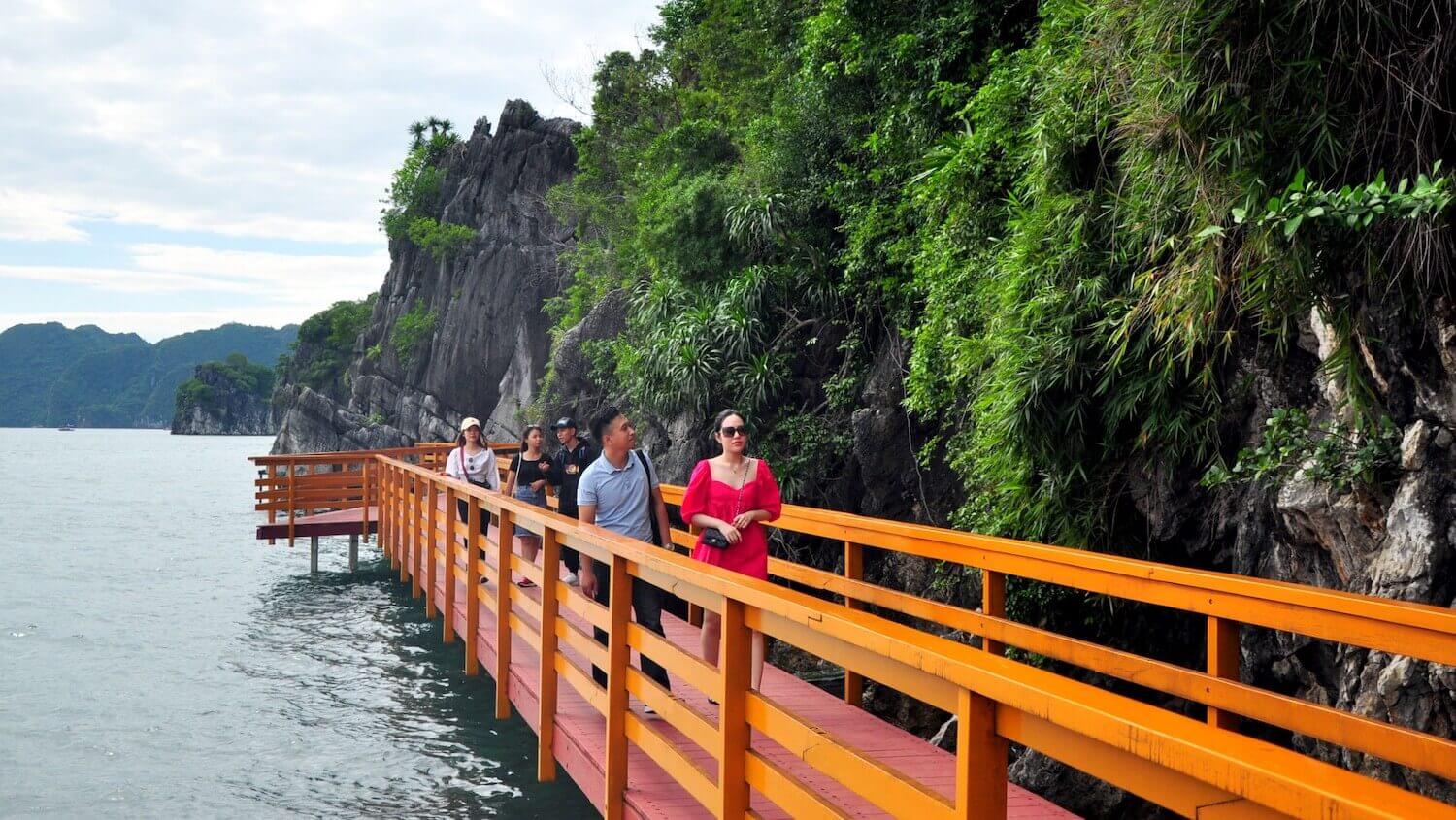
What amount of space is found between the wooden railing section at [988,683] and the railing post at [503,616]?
0.02 m

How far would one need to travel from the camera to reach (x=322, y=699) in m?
9.37

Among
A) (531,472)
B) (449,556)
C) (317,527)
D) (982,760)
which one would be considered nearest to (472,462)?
(449,556)

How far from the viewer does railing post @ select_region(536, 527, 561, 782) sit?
5.62 m

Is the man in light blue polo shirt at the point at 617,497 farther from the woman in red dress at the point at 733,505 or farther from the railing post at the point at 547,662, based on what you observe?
the woman in red dress at the point at 733,505

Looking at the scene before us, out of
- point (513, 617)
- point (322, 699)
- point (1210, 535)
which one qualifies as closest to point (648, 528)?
point (513, 617)

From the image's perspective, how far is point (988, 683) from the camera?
209 centimetres

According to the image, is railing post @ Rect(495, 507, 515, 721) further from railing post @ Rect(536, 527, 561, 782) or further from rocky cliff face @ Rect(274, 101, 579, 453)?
rocky cliff face @ Rect(274, 101, 579, 453)

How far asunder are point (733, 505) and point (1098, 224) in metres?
3.36

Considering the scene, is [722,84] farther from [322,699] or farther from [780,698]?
[780,698]

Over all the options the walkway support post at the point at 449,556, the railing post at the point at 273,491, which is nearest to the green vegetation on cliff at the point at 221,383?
the railing post at the point at 273,491

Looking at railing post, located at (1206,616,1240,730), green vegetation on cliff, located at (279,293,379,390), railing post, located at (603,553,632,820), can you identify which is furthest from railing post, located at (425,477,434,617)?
green vegetation on cliff, located at (279,293,379,390)

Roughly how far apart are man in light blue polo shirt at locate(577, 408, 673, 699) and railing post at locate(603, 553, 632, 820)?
2.95 feet

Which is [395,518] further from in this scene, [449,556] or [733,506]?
[733,506]

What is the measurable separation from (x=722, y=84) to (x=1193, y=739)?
1984cm
